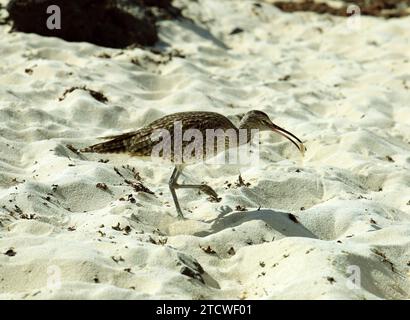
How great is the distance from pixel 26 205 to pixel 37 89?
354 cm

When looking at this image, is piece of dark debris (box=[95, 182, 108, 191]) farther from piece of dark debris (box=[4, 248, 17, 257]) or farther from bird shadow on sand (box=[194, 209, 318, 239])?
piece of dark debris (box=[4, 248, 17, 257])

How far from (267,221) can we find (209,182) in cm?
145

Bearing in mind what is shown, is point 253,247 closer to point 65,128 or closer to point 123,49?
point 65,128

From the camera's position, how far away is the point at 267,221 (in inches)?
235

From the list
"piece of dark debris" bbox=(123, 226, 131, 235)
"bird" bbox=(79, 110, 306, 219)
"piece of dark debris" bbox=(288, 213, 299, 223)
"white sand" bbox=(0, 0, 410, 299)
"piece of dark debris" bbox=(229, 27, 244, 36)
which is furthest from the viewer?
"piece of dark debris" bbox=(229, 27, 244, 36)

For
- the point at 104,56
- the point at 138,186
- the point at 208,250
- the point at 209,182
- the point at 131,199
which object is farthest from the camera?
the point at 104,56

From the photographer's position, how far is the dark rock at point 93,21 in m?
11.1

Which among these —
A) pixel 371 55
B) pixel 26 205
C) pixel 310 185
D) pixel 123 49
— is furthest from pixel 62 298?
pixel 371 55

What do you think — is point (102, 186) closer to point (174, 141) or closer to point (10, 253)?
point (174, 141)

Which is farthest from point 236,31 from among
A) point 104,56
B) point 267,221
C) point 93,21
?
point 267,221

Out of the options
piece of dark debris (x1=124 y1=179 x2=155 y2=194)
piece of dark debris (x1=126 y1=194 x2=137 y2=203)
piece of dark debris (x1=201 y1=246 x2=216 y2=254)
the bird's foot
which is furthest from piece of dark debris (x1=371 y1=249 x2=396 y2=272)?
piece of dark debris (x1=124 y1=179 x2=155 y2=194)

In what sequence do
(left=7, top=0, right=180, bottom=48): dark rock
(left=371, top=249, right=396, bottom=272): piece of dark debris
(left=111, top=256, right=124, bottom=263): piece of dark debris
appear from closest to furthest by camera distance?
(left=111, top=256, right=124, bottom=263): piece of dark debris
(left=371, top=249, right=396, bottom=272): piece of dark debris
(left=7, top=0, right=180, bottom=48): dark rock

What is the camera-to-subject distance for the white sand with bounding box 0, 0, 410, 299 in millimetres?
4836

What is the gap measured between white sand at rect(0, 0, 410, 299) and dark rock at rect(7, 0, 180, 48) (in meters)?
0.44
